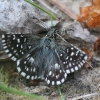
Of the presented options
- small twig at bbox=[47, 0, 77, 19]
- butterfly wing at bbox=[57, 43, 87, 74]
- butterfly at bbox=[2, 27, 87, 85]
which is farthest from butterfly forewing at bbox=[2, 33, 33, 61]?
small twig at bbox=[47, 0, 77, 19]

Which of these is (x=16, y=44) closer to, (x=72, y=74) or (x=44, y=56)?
(x=44, y=56)

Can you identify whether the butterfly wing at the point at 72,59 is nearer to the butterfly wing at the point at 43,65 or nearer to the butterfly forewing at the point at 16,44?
the butterfly wing at the point at 43,65

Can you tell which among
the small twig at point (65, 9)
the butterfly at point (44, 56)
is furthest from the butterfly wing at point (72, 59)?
the small twig at point (65, 9)

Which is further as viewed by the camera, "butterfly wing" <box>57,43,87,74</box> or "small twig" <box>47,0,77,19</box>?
"small twig" <box>47,0,77,19</box>

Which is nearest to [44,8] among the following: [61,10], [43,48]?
[61,10]

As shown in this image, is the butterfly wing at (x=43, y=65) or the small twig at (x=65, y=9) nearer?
the butterfly wing at (x=43, y=65)

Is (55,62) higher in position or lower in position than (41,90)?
higher

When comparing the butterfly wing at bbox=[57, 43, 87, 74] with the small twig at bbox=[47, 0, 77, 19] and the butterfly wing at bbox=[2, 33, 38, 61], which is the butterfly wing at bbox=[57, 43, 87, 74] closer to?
the butterfly wing at bbox=[2, 33, 38, 61]

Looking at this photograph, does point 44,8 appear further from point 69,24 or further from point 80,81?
point 80,81
